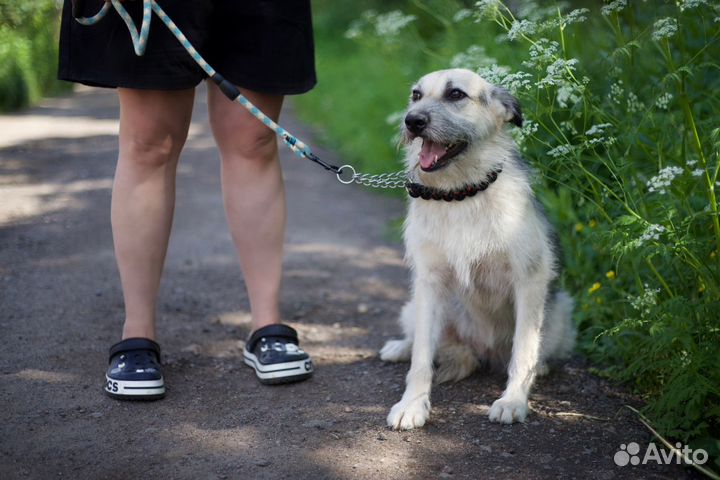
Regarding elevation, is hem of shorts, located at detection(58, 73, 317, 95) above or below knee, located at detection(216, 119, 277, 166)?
above

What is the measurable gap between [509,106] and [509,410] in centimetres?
129

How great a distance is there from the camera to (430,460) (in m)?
2.74

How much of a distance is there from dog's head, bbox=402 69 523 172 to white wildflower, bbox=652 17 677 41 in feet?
2.15

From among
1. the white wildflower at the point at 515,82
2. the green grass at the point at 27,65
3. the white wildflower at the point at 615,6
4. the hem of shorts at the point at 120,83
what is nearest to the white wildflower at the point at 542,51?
the white wildflower at the point at 515,82

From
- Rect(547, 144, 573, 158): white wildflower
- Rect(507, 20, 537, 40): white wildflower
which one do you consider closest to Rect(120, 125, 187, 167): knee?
Rect(507, 20, 537, 40): white wildflower

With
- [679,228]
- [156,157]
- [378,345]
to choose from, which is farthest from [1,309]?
[679,228]

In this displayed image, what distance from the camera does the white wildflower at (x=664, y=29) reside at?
2796 mm

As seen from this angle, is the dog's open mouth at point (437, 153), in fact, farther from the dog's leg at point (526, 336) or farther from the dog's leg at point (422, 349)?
the dog's leg at point (526, 336)

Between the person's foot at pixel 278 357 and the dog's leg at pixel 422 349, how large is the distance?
51 centimetres

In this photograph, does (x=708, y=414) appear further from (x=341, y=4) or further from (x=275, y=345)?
(x=341, y=4)

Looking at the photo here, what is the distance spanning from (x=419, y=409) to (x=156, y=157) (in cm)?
149

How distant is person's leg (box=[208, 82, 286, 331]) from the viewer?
328 centimetres

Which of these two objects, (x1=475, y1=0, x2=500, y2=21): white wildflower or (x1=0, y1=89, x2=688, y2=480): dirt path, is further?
(x1=475, y1=0, x2=500, y2=21): white wildflower

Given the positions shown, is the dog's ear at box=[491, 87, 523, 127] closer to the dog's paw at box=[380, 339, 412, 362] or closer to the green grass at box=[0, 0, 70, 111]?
the dog's paw at box=[380, 339, 412, 362]
